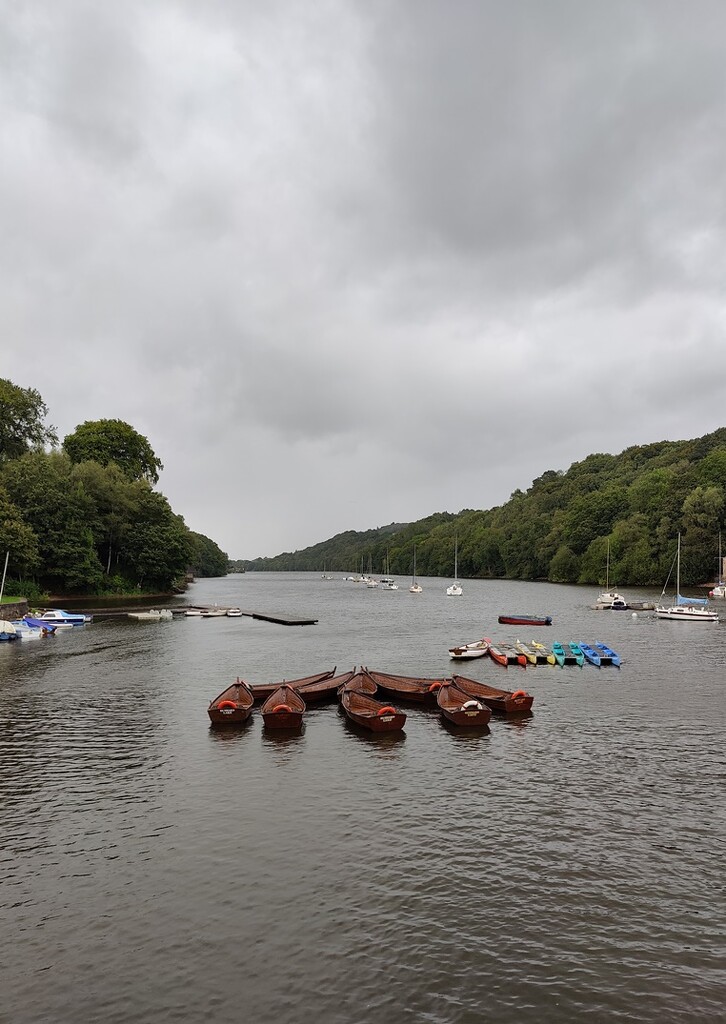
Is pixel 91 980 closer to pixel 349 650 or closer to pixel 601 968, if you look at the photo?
pixel 601 968

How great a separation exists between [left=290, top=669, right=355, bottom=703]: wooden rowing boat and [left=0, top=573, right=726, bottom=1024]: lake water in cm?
171

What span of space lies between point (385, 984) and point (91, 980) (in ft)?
16.7

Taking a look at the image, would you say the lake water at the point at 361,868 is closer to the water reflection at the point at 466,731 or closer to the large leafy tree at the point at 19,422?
the water reflection at the point at 466,731

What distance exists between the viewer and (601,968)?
11.4 meters

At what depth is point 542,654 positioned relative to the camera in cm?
4712

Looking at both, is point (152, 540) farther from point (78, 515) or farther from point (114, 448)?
point (114, 448)

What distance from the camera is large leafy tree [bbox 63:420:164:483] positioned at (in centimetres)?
11594

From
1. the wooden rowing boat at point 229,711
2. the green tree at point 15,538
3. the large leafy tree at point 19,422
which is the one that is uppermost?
the large leafy tree at point 19,422

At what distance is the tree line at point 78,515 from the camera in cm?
8202

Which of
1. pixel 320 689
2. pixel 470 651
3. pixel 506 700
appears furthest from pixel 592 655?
pixel 320 689

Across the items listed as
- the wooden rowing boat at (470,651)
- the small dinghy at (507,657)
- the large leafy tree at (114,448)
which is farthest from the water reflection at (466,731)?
the large leafy tree at (114,448)

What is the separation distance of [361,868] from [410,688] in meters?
18.8

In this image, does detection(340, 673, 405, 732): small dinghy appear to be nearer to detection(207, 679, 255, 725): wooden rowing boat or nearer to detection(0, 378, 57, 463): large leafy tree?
detection(207, 679, 255, 725): wooden rowing boat

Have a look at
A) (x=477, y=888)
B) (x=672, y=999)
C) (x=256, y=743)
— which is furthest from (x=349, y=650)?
(x=672, y=999)
